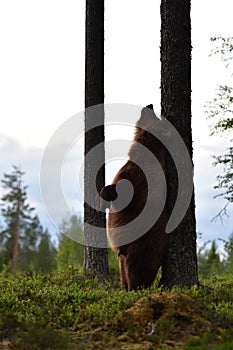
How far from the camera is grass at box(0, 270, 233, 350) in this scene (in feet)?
22.9

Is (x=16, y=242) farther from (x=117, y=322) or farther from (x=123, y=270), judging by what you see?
(x=117, y=322)

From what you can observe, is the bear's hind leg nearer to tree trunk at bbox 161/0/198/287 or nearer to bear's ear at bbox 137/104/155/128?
tree trunk at bbox 161/0/198/287

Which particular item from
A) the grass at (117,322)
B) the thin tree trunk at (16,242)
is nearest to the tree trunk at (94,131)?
the grass at (117,322)

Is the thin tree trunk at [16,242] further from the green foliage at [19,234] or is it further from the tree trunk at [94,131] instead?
the tree trunk at [94,131]

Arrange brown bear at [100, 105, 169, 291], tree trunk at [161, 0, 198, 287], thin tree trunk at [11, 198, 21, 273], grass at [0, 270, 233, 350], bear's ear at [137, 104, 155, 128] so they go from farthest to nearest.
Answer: thin tree trunk at [11, 198, 21, 273] → bear's ear at [137, 104, 155, 128] → tree trunk at [161, 0, 198, 287] → brown bear at [100, 105, 169, 291] → grass at [0, 270, 233, 350]

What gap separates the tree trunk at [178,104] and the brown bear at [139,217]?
0.59 ft

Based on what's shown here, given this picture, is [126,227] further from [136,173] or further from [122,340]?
[122,340]

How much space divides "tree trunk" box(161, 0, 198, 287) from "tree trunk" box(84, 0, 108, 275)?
2.86 meters

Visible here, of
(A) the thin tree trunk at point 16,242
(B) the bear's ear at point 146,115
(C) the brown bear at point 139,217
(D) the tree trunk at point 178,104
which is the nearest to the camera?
(C) the brown bear at point 139,217

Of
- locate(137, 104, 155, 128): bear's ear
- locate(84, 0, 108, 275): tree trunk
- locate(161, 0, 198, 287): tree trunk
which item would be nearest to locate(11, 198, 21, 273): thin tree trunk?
locate(84, 0, 108, 275): tree trunk

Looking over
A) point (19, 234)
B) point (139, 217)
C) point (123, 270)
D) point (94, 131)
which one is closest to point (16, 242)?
point (19, 234)

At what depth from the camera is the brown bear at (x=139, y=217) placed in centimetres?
975

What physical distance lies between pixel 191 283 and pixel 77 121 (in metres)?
4.83

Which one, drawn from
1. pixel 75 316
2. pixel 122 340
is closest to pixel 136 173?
pixel 75 316
